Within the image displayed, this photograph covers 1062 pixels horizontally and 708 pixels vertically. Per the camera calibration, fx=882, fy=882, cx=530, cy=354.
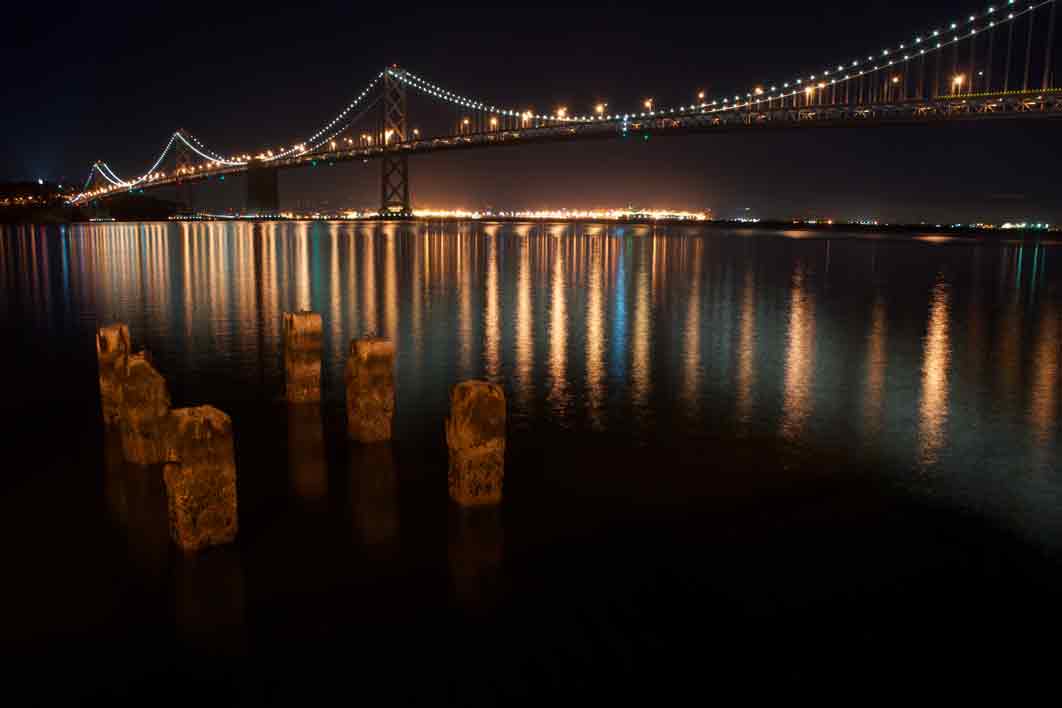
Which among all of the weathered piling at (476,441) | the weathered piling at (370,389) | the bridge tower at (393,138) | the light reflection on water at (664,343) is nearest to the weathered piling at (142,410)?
the light reflection on water at (664,343)

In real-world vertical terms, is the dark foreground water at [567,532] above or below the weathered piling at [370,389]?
below

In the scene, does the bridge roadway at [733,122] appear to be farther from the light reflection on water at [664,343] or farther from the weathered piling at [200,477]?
the weathered piling at [200,477]

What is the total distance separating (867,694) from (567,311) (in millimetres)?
12145

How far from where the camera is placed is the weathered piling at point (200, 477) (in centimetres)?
468

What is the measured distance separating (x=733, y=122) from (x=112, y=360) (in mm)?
49279

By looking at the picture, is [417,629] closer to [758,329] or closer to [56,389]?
[56,389]

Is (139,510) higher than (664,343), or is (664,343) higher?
(664,343)

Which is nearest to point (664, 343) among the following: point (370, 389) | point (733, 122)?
Result: point (370, 389)

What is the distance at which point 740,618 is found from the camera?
4430 mm

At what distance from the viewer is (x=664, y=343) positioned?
1241 cm

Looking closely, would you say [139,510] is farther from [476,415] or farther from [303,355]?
[303,355]

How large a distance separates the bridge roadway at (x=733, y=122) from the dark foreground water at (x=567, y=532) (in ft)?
109

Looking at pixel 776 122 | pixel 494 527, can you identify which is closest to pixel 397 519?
pixel 494 527

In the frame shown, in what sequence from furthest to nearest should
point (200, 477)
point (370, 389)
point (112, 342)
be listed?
point (112, 342) < point (370, 389) < point (200, 477)
